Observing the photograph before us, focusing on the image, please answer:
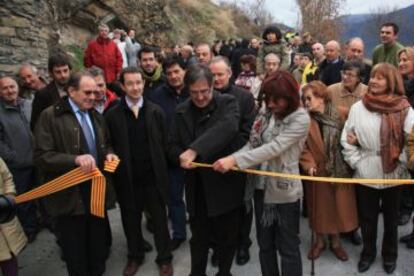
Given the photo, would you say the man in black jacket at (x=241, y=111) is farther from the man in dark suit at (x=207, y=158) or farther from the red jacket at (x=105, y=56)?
the red jacket at (x=105, y=56)

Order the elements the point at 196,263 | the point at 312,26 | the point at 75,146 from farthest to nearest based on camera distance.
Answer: the point at 312,26
the point at 196,263
the point at 75,146

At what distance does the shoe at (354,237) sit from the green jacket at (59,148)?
2.95 meters

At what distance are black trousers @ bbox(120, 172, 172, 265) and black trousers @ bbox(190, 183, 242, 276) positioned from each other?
19.0 inches

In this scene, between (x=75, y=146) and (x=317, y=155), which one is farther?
(x=317, y=155)

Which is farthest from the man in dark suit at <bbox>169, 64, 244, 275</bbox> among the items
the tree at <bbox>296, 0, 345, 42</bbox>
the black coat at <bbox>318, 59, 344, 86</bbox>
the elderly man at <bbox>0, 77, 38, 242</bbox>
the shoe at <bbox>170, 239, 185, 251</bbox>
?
the tree at <bbox>296, 0, 345, 42</bbox>

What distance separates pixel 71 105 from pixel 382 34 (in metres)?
4.74

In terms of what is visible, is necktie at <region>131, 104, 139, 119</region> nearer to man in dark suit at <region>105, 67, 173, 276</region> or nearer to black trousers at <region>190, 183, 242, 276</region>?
man in dark suit at <region>105, 67, 173, 276</region>

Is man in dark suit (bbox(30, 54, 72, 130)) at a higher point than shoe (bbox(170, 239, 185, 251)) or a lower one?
higher

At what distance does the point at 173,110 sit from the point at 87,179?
1.56m

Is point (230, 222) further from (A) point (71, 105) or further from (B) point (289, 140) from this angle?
(A) point (71, 105)

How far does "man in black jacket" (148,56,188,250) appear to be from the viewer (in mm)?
4551

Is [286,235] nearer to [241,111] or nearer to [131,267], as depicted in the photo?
[241,111]

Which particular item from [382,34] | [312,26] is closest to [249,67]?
[382,34]

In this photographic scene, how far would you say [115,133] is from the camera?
3.80m
